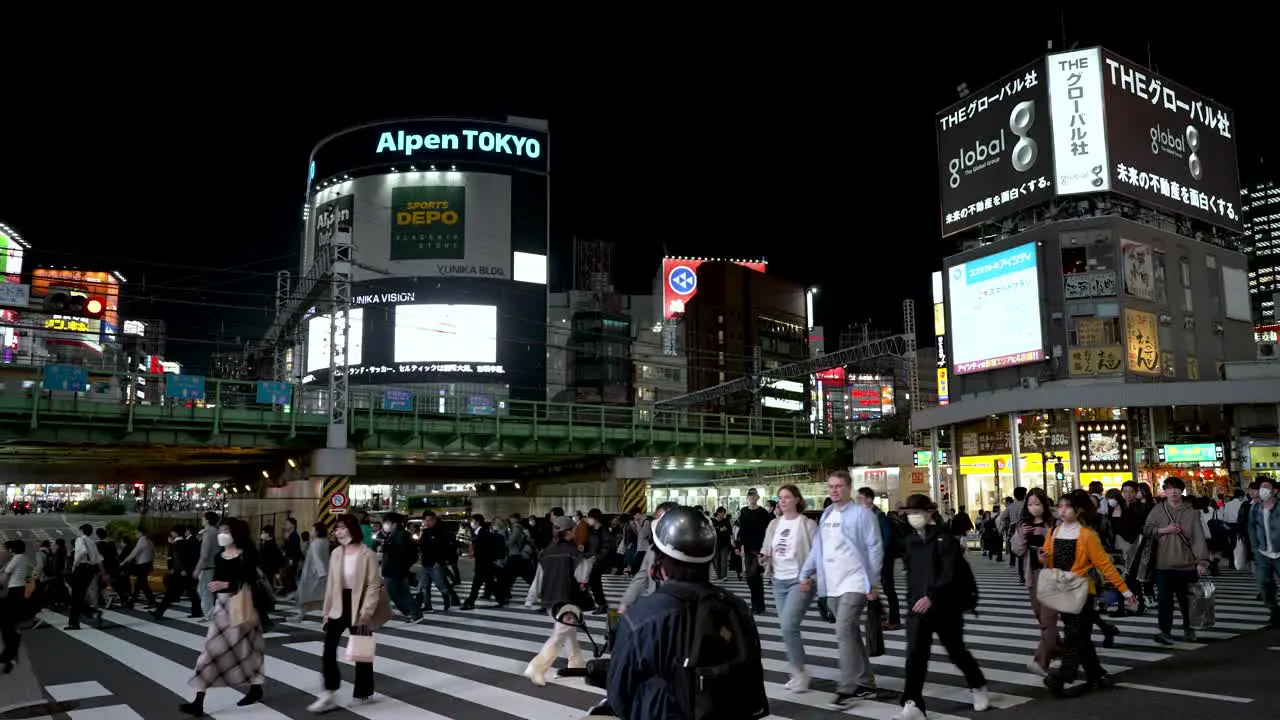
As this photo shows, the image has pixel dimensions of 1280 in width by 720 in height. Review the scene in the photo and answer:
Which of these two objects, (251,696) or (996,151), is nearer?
(251,696)

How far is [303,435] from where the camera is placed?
30281mm

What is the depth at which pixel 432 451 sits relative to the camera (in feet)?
113

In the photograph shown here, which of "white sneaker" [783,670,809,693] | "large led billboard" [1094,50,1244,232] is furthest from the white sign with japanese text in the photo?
"white sneaker" [783,670,809,693]

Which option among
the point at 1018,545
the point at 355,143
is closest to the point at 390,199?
the point at 355,143

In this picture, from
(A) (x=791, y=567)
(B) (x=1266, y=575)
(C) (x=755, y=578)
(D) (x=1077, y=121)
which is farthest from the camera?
(D) (x=1077, y=121)

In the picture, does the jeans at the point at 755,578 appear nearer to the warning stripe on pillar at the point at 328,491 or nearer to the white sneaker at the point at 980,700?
the white sneaker at the point at 980,700

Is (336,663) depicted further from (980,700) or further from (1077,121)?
(1077,121)

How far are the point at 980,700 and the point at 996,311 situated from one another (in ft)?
110

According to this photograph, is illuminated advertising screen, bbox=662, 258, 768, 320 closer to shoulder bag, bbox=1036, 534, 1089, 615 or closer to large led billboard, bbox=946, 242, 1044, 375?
large led billboard, bbox=946, 242, 1044, 375

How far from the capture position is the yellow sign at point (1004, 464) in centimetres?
3519

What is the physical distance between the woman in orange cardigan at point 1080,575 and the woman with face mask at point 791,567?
1.88m

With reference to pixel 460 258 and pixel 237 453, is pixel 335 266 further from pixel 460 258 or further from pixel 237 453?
pixel 460 258

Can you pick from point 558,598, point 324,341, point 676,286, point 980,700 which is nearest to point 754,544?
point 558,598

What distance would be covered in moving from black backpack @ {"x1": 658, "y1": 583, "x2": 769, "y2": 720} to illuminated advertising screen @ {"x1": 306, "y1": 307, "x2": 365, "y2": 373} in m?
61.4
